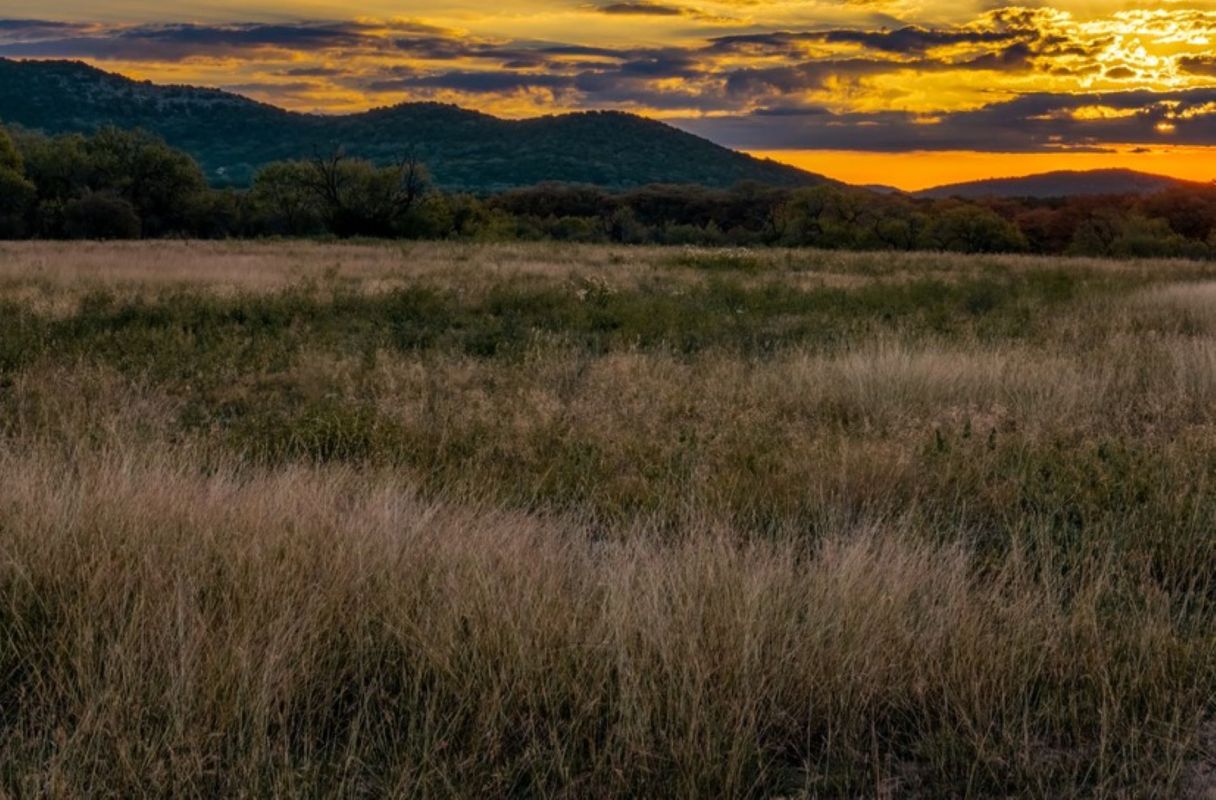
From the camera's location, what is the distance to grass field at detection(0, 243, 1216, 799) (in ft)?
9.41

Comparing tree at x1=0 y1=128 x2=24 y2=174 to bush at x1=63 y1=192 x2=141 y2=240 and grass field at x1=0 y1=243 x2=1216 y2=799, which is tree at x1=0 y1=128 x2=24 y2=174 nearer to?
bush at x1=63 y1=192 x2=141 y2=240

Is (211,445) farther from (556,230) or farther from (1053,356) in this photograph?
(556,230)

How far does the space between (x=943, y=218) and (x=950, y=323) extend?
5956cm

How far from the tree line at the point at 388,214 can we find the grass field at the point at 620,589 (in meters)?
39.0

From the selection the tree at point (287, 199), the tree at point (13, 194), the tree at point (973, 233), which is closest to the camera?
the tree at point (13, 194)

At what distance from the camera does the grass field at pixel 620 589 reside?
2.87 metres

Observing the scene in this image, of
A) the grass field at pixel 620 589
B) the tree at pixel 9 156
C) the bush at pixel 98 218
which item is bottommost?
the bush at pixel 98 218

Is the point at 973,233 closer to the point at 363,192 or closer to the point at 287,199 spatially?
the point at 363,192

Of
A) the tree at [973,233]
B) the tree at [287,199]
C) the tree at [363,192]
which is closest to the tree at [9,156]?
the tree at [287,199]

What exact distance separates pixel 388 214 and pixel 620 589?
52544mm

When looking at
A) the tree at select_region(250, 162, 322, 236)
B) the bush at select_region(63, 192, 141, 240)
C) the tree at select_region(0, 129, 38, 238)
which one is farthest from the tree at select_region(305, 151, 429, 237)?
the tree at select_region(0, 129, 38, 238)

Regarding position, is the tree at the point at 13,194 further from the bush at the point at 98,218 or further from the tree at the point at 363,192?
the tree at the point at 363,192

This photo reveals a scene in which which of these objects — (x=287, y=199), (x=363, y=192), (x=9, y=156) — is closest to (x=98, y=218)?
(x=9, y=156)

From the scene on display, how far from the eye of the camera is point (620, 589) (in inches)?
144
